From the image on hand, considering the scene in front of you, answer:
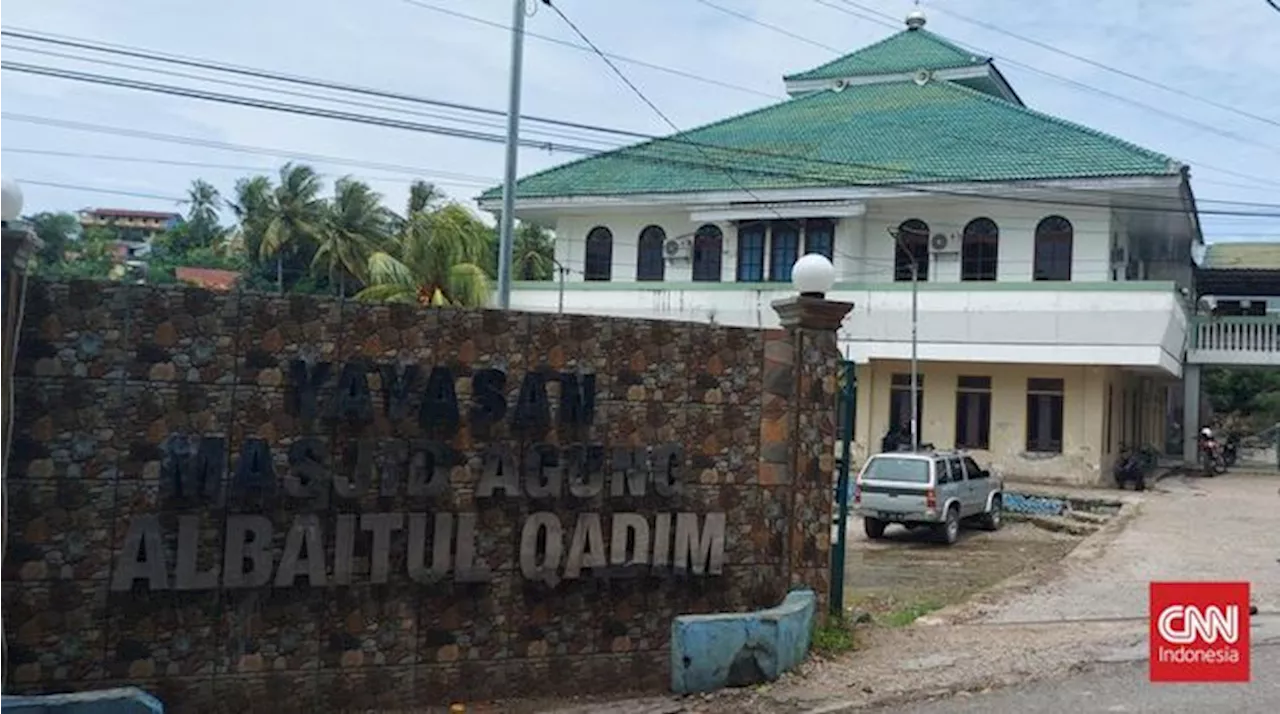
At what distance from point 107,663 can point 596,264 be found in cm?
2759

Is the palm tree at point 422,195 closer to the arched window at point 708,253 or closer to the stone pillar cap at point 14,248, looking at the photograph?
the arched window at point 708,253

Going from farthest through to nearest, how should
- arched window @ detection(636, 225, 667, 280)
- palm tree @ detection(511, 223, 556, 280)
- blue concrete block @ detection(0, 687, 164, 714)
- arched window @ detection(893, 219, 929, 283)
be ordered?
1. palm tree @ detection(511, 223, 556, 280)
2. arched window @ detection(636, 225, 667, 280)
3. arched window @ detection(893, 219, 929, 283)
4. blue concrete block @ detection(0, 687, 164, 714)

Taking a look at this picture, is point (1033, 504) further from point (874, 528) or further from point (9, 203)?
point (9, 203)

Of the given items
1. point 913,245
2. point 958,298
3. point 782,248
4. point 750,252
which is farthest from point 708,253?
point 958,298

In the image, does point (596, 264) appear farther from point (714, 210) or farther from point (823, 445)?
point (823, 445)

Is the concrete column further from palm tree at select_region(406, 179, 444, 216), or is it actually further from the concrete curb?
palm tree at select_region(406, 179, 444, 216)

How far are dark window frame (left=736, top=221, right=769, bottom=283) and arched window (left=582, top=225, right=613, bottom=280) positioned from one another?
4.10 meters

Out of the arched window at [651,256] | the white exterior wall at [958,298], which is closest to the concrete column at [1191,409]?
the white exterior wall at [958,298]

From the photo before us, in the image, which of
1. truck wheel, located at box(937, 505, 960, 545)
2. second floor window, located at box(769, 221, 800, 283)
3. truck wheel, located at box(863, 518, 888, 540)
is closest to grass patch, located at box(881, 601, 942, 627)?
truck wheel, located at box(937, 505, 960, 545)

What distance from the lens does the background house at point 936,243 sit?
26.8 m

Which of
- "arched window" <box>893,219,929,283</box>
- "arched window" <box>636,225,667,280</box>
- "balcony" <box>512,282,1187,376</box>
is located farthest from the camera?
"arched window" <box>636,225,667,280</box>

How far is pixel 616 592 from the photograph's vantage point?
8500 millimetres

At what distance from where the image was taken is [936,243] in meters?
29.8

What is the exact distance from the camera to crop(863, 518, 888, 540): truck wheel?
20359 millimetres
